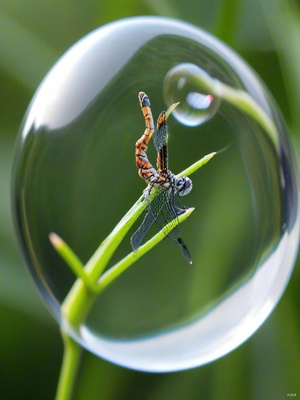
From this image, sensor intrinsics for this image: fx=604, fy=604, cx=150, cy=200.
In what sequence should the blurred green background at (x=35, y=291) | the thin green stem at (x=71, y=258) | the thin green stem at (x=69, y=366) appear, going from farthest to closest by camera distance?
the blurred green background at (x=35, y=291) < the thin green stem at (x=69, y=366) < the thin green stem at (x=71, y=258)

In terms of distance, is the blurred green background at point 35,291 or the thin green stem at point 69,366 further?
the blurred green background at point 35,291

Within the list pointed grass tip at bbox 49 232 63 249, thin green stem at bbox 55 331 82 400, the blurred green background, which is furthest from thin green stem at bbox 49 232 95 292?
the blurred green background

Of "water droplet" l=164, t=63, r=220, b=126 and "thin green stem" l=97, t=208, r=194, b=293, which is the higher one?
"water droplet" l=164, t=63, r=220, b=126

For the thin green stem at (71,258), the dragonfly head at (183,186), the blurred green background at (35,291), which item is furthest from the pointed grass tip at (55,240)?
the blurred green background at (35,291)

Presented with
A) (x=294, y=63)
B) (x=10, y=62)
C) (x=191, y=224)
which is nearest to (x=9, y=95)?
(x=10, y=62)

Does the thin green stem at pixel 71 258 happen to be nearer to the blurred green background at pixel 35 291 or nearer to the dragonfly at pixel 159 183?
the dragonfly at pixel 159 183

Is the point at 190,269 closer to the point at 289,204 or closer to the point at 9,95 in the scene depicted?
the point at 289,204

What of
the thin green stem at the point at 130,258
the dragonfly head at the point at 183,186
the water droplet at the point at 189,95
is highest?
the water droplet at the point at 189,95

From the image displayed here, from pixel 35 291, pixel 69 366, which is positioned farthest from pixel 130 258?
pixel 35 291

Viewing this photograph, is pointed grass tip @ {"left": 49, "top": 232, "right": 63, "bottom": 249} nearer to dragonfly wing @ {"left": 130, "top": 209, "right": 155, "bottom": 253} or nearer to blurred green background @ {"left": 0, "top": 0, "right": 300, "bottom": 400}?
dragonfly wing @ {"left": 130, "top": 209, "right": 155, "bottom": 253}
